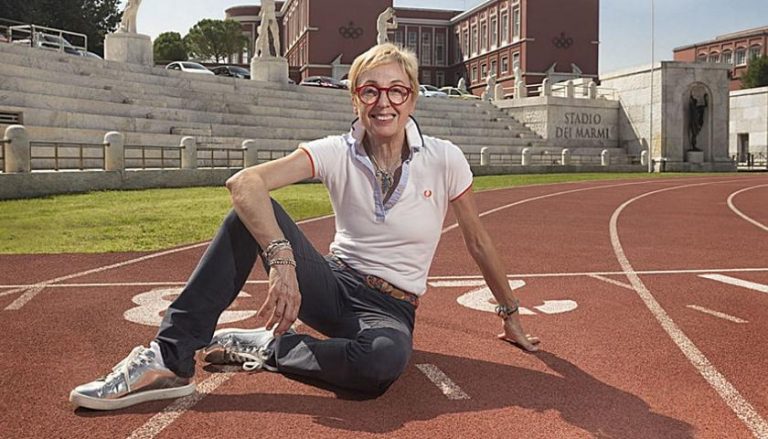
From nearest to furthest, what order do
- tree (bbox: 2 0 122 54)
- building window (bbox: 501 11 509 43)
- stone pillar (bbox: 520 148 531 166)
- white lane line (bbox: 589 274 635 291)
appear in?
white lane line (bbox: 589 274 635 291) < stone pillar (bbox: 520 148 531 166) < tree (bbox: 2 0 122 54) < building window (bbox: 501 11 509 43)

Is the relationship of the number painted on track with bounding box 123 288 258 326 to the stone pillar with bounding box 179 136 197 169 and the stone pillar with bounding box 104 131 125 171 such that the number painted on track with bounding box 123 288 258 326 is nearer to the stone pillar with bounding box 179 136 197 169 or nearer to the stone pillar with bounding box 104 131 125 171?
the stone pillar with bounding box 104 131 125 171

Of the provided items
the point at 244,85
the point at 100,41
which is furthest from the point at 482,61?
the point at 244,85

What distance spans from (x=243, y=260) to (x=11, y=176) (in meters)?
15.1

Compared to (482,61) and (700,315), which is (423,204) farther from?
(482,61)

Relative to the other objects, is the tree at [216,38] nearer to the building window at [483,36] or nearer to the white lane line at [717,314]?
the building window at [483,36]

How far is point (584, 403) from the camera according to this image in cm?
380

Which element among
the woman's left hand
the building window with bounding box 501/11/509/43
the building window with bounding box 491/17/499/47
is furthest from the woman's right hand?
the building window with bounding box 491/17/499/47

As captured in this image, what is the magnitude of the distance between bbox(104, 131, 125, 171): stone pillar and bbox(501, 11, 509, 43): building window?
56809mm

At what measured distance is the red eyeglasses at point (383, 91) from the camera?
3920mm

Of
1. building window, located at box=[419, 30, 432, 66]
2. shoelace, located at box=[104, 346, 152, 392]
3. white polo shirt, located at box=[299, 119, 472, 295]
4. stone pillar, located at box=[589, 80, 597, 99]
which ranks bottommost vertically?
shoelace, located at box=[104, 346, 152, 392]

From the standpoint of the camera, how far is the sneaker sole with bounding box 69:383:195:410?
3.52 metres

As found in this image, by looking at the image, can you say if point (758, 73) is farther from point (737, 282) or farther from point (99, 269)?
point (99, 269)

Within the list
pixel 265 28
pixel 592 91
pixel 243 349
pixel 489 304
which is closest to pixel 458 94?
pixel 592 91

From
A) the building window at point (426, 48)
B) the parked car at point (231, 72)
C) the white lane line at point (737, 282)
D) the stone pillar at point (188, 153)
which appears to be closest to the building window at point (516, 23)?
the building window at point (426, 48)
